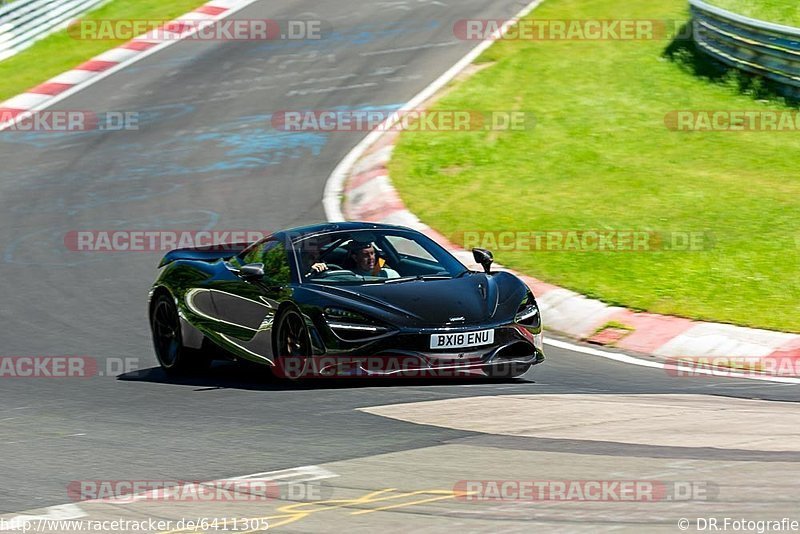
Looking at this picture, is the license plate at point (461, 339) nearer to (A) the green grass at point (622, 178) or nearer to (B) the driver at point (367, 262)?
(B) the driver at point (367, 262)

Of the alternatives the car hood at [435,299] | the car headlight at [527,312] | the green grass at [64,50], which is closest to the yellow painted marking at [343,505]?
the car hood at [435,299]

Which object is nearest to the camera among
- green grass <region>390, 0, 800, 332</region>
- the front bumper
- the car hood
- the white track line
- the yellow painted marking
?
the yellow painted marking

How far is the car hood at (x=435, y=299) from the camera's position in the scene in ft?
31.8

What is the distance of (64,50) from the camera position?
27.2 metres

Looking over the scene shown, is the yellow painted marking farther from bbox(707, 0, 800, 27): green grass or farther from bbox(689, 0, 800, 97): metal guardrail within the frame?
bbox(707, 0, 800, 27): green grass

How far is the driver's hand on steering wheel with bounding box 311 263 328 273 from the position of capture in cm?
1044

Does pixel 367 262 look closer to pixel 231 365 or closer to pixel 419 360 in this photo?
pixel 419 360

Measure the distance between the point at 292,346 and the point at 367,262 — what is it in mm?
972

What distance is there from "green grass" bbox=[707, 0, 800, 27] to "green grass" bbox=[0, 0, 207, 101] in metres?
11.0

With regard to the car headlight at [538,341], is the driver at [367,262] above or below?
above

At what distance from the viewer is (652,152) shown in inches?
724

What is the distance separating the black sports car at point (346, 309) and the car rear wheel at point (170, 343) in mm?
11

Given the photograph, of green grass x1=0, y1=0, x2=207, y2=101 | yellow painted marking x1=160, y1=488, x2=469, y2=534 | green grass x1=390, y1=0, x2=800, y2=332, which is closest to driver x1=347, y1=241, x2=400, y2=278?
green grass x1=390, y1=0, x2=800, y2=332

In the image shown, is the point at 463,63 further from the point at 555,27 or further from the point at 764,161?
the point at 764,161
